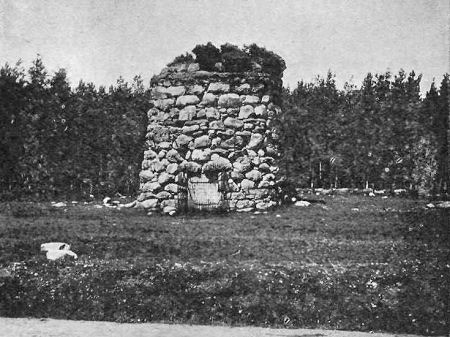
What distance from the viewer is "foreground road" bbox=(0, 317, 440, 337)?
6.32 metres

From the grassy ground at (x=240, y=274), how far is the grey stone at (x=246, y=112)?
5.34 meters

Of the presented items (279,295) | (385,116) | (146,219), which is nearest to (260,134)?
(146,219)

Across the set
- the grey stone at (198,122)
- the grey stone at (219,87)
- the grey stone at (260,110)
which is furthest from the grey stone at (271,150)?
the grey stone at (219,87)

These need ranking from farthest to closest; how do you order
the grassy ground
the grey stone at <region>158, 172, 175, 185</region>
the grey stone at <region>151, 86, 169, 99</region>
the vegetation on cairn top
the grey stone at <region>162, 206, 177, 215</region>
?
the grey stone at <region>151, 86, 169, 99</region> < the vegetation on cairn top < the grey stone at <region>158, 172, 175, 185</region> < the grey stone at <region>162, 206, 177, 215</region> < the grassy ground

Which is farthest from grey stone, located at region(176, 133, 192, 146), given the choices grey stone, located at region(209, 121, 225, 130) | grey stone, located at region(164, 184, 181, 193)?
grey stone, located at region(164, 184, 181, 193)

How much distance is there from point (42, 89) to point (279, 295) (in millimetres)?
29285

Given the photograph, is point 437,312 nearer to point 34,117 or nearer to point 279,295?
point 279,295

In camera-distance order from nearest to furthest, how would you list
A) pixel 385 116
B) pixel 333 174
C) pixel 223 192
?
pixel 223 192, pixel 385 116, pixel 333 174

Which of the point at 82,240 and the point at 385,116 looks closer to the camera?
the point at 82,240

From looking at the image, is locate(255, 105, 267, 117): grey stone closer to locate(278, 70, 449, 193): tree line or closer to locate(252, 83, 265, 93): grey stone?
locate(252, 83, 265, 93): grey stone

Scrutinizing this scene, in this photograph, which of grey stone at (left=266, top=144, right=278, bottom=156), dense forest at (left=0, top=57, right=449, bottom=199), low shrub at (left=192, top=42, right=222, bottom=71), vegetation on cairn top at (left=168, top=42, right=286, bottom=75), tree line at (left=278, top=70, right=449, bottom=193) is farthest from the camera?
tree line at (left=278, top=70, right=449, bottom=193)

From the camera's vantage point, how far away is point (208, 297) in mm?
7691

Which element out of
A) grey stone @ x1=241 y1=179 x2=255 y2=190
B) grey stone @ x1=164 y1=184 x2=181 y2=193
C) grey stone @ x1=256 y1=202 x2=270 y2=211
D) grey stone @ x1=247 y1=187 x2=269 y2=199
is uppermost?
grey stone @ x1=241 y1=179 x2=255 y2=190

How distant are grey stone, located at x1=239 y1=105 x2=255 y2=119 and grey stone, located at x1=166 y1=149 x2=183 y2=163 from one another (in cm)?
272
